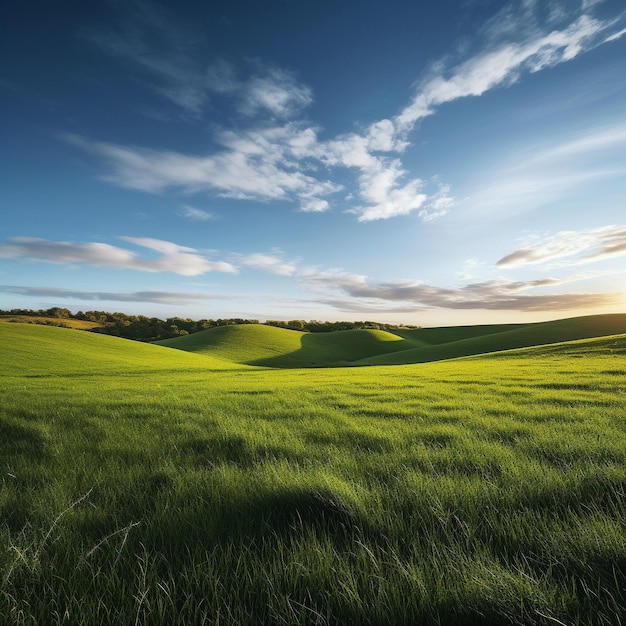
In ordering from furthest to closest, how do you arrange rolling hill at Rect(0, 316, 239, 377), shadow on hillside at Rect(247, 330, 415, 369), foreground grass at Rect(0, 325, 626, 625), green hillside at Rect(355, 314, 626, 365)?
shadow on hillside at Rect(247, 330, 415, 369), green hillside at Rect(355, 314, 626, 365), rolling hill at Rect(0, 316, 239, 377), foreground grass at Rect(0, 325, 626, 625)

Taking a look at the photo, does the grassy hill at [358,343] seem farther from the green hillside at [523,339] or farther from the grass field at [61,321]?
the grass field at [61,321]

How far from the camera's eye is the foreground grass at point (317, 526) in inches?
67.8

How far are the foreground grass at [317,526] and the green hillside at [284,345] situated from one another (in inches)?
2123

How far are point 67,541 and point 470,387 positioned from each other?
12.3 meters

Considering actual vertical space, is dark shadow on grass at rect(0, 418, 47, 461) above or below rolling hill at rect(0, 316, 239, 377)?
above

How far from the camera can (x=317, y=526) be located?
2580 millimetres

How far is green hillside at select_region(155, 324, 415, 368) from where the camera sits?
207 ft

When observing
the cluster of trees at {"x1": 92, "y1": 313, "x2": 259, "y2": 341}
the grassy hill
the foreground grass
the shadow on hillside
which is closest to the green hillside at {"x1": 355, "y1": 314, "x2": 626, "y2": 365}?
the grassy hill

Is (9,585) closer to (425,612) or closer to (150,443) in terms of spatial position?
(425,612)

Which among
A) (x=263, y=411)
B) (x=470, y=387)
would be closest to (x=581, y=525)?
(x=263, y=411)

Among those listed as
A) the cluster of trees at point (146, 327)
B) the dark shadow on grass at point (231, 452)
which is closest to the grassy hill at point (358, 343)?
the cluster of trees at point (146, 327)

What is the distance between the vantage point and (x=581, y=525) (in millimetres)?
2297

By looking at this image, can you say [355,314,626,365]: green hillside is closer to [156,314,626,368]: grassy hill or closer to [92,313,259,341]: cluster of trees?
[156,314,626,368]: grassy hill

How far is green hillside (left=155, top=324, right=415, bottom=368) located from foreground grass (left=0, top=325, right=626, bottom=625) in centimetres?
5391
